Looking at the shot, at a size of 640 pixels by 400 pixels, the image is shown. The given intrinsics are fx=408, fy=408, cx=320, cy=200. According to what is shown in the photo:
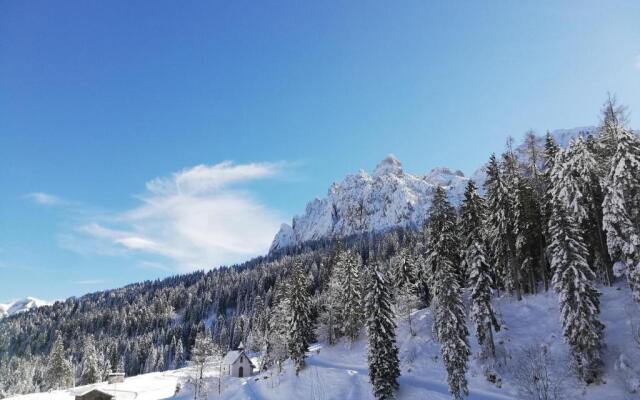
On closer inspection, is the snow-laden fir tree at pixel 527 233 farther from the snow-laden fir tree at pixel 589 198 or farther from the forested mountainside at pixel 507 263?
the snow-laden fir tree at pixel 589 198

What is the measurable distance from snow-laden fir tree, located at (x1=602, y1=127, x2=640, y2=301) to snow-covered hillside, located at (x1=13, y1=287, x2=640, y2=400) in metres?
5.46

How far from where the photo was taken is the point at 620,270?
4403cm

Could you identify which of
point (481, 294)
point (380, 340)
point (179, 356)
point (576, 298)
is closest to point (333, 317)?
point (380, 340)

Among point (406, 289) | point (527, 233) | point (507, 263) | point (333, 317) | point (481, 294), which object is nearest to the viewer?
point (481, 294)

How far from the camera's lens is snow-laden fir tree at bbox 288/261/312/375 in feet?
197

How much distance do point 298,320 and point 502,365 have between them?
30.0 metres

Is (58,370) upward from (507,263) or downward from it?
downward

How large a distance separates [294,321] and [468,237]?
96.3 feet

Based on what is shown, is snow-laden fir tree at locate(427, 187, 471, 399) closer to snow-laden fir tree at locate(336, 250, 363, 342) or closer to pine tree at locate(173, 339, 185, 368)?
snow-laden fir tree at locate(336, 250, 363, 342)

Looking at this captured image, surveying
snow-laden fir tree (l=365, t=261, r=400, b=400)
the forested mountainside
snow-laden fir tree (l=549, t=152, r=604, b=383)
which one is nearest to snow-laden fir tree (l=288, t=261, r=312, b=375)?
the forested mountainside

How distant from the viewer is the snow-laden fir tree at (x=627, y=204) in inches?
1417

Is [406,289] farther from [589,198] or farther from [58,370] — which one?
[58,370]

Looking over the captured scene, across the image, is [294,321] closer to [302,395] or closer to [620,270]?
[302,395]

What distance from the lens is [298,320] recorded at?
62.3 meters
